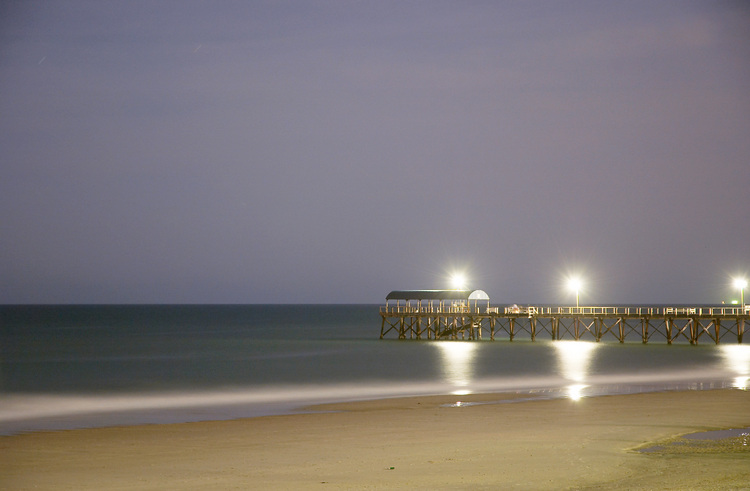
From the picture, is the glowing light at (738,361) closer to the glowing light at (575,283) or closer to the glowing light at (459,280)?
the glowing light at (575,283)

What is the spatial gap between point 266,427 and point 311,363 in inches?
997

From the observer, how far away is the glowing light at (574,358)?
3491 centimetres

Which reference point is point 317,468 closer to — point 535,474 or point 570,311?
point 535,474

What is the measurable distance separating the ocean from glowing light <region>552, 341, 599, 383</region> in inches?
2.4

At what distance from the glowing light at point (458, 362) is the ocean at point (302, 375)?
0.06 meters

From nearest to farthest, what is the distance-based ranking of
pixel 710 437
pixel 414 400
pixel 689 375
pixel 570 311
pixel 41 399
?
pixel 710 437 < pixel 414 400 < pixel 41 399 < pixel 689 375 < pixel 570 311

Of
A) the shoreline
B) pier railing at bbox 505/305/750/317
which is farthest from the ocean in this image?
pier railing at bbox 505/305/750/317

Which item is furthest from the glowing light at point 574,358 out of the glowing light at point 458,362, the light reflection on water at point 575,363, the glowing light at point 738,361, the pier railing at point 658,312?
the glowing light at point 738,361

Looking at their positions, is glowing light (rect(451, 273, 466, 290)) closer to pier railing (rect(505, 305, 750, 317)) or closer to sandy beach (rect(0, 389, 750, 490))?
pier railing (rect(505, 305, 750, 317))

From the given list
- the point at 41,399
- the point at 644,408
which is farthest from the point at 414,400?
the point at 41,399

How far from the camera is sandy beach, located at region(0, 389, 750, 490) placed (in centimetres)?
1144

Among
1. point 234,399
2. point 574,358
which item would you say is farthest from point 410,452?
point 574,358

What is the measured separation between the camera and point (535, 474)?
11.6 meters

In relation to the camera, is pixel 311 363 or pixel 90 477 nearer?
pixel 90 477
